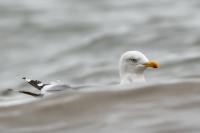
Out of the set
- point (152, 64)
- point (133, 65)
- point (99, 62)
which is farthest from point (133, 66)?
point (99, 62)

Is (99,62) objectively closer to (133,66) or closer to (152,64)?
(133,66)

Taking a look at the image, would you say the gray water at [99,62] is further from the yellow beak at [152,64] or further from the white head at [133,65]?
the white head at [133,65]

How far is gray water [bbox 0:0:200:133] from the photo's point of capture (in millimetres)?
6410

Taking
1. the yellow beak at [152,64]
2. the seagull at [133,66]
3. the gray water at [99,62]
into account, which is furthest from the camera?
the seagull at [133,66]

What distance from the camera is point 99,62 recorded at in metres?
16.0

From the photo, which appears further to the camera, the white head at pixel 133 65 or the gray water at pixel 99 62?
the white head at pixel 133 65

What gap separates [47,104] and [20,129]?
691 mm

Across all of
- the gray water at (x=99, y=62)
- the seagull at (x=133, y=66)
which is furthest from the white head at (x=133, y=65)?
the gray water at (x=99, y=62)

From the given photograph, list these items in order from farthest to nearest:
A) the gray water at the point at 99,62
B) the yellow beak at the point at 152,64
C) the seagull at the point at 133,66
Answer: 1. the seagull at the point at 133,66
2. the yellow beak at the point at 152,64
3. the gray water at the point at 99,62

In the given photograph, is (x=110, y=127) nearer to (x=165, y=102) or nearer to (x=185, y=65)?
(x=165, y=102)

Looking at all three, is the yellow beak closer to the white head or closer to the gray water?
the white head

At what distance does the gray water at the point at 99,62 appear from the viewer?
21.0ft

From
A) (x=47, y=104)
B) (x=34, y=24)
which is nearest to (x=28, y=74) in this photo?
(x=34, y=24)

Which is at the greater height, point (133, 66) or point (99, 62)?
point (99, 62)
